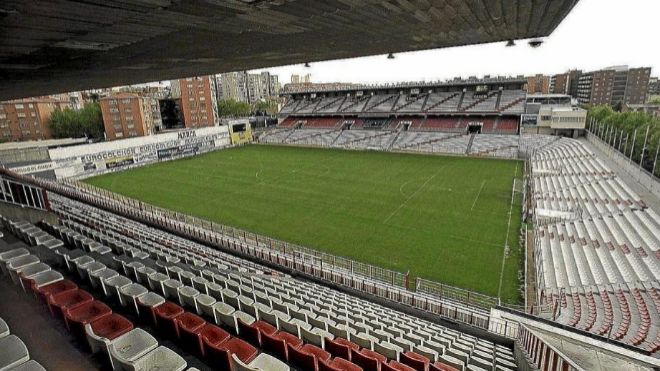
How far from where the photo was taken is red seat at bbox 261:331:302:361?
4.86m

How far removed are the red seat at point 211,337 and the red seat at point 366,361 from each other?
75.4 inches

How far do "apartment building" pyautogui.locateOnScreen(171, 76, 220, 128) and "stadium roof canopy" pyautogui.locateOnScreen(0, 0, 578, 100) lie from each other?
62241mm


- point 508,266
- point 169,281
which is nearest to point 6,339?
point 169,281

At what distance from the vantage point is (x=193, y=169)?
3381 centimetres

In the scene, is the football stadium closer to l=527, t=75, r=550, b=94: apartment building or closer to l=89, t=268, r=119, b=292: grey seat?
l=89, t=268, r=119, b=292: grey seat

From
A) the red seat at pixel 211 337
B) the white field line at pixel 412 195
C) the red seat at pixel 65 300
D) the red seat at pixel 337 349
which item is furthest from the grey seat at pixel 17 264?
the white field line at pixel 412 195

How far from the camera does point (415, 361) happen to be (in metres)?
5.26

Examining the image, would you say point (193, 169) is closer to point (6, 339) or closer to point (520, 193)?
point (520, 193)

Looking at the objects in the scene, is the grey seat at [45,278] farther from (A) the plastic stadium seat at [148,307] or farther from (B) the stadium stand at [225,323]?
(A) the plastic stadium seat at [148,307]

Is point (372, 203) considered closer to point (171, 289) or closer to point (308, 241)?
point (308, 241)

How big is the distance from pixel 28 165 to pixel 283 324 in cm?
3393

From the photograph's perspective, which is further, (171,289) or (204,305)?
(171,289)

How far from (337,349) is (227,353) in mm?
1849

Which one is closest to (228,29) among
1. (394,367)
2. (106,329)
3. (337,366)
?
(106,329)
